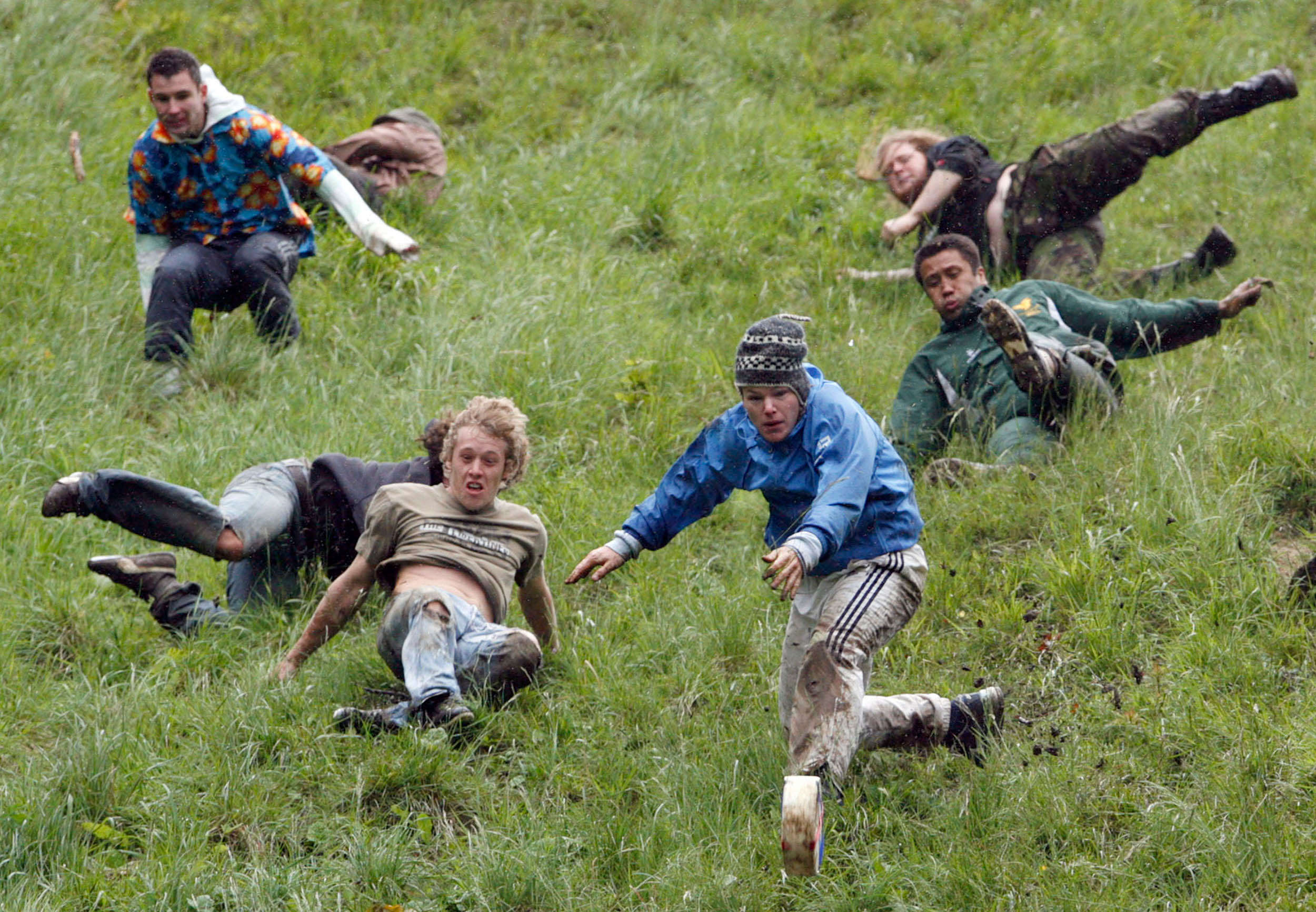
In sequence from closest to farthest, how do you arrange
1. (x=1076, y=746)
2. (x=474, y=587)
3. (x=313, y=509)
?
(x=1076, y=746)
(x=474, y=587)
(x=313, y=509)

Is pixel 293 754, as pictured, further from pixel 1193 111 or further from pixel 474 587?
pixel 1193 111

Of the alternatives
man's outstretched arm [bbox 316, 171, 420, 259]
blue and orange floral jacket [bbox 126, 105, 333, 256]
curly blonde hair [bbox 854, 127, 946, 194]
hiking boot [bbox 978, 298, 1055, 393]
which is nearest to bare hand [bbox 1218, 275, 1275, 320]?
hiking boot [bbox 978, 298, 1055, 393]

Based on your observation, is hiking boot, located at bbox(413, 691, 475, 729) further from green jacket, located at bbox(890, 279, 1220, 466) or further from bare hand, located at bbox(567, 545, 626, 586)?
green jacket, located at bbox(890, 279, 1220, 466)

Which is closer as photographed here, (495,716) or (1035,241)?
(495,716)

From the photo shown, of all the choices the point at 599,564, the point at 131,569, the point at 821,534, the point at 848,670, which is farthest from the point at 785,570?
the point at 131,569

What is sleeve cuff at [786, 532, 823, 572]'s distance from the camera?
13.1 feet

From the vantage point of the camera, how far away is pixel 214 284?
7559mm

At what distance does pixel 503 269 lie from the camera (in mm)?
8633

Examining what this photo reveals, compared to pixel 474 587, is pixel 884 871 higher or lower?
lower

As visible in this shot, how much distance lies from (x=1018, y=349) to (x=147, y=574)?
12.1 feet

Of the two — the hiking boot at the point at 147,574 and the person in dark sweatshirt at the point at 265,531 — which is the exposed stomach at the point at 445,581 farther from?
the hiking boot at the point at 147,574

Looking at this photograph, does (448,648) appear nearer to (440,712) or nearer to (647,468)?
(440,712)

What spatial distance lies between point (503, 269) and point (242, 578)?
317 centimetres


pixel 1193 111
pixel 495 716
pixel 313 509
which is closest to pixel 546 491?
pixel 313 509
